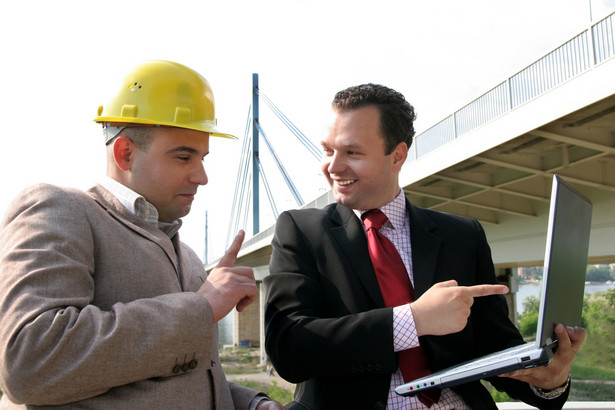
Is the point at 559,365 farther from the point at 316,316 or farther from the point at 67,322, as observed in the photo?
the point at 67,322

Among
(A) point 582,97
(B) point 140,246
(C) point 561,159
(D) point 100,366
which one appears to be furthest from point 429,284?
(C) point 561,159

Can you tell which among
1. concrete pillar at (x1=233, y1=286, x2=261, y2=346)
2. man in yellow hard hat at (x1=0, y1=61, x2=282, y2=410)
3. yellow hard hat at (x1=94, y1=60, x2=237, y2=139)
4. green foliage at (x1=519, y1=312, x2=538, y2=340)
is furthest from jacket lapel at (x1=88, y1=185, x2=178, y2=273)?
concrete pillar at (x1=233, y1=286, x2=261, y2=346)

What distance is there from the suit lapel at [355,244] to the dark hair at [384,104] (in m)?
0.31

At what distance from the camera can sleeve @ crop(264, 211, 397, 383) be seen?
1.72 m

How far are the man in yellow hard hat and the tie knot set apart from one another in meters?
0.64

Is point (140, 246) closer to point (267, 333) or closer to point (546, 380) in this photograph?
point (267, 333)

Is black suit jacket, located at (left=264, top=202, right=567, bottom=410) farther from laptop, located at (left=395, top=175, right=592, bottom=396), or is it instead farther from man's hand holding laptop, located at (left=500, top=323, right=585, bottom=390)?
laptop, located at (left=395, top=175, right=592, bottom=396)

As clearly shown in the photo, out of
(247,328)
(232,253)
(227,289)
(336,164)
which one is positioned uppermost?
(336,164)

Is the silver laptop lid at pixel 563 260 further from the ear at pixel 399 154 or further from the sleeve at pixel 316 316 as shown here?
the ear at pixel 399 154

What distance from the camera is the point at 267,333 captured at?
191 centimetres

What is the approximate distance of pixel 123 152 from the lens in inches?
66.2

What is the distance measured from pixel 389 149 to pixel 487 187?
11143 millimetres

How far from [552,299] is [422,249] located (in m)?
0.62

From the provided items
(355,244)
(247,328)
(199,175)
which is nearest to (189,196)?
(199,175)
